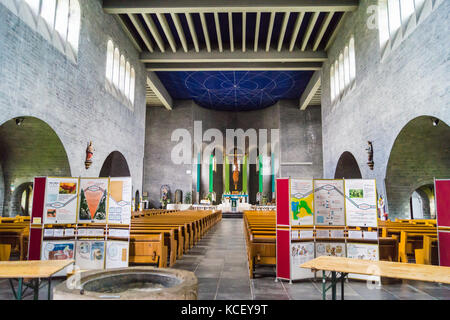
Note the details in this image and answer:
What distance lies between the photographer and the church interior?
4695 millimetres

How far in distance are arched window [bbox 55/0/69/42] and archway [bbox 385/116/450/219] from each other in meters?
10.9

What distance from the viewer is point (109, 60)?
516 inches

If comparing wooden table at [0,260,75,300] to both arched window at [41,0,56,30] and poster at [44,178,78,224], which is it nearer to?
poster at [44,178,78,224]

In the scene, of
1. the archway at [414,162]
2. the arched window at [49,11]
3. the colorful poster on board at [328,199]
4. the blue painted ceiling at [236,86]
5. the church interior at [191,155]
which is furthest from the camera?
the blue painted ceiling at [236,86]

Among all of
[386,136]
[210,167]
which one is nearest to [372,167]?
[386,136]

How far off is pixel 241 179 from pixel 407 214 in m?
19.5

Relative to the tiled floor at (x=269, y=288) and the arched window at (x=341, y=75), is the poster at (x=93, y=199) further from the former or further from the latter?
the arched window at (x=341, y=75)

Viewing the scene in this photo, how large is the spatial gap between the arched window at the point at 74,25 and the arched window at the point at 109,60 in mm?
2625

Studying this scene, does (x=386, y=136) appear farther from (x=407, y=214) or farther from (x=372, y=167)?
(x=407, y=214)

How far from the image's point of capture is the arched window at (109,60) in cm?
1289

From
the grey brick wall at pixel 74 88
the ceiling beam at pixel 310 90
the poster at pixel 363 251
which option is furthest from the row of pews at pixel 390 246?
the ceiling beam at pixel 310 90

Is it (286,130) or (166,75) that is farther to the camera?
(286,130)

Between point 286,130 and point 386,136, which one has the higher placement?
point 286,130

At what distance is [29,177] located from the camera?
10.8 m
